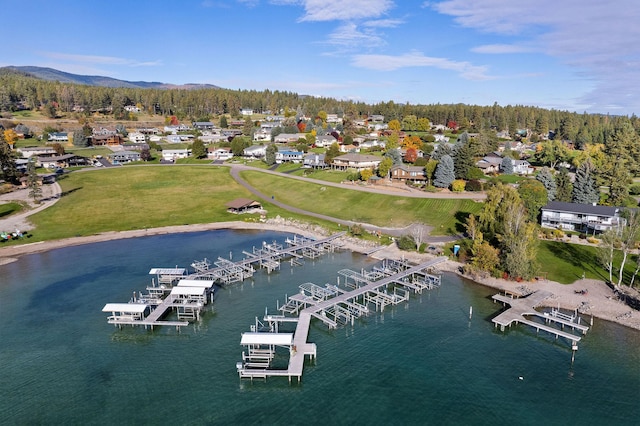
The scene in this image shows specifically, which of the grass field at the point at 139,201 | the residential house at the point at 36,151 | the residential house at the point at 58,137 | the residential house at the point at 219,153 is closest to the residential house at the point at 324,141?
the residential house at the point at 219,153

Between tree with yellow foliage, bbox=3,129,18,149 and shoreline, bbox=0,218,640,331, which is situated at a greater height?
tree with yellow foliage, bbox=3,129,18,149

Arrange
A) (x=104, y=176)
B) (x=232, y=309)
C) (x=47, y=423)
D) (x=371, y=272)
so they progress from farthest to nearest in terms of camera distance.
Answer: (x=104, y=176) < (x=371, y=272) < (x=232, y=309) < (x=47, y=423)

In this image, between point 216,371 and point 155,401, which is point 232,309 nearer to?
point 216,371

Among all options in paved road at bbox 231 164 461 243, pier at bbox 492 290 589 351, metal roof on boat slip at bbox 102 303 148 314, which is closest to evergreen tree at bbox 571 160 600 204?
paved road at bbox 231 164 461 243

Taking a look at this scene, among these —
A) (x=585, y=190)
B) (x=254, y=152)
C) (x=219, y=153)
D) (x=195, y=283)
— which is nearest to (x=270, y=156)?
(x=254, y=152)

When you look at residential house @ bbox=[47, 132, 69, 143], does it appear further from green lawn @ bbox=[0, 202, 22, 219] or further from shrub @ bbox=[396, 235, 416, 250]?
shrub @ bbox=[396, 235, 416, 250]

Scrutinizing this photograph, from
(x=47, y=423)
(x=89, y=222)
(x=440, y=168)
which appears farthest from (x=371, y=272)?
(x=89, y=222)

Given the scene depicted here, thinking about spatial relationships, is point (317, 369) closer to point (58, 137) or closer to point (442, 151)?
point (442, 151)
